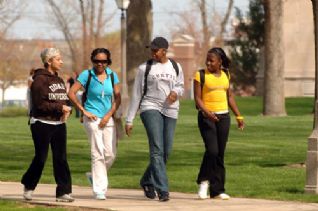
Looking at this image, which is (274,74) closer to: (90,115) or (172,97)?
(172,97)

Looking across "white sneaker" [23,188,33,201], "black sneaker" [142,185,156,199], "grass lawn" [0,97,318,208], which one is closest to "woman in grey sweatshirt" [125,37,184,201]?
"black sneaker" [142,185,156,199]

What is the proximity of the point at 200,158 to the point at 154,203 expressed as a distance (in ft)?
26.1

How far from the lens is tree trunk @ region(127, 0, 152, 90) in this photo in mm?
36634

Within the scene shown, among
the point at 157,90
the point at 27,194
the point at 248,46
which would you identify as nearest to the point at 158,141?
the point at 157,90

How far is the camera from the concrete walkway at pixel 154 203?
528 inches

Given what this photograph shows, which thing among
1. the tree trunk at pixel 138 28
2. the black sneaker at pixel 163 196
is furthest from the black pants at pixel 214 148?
the tree trunk at pixel 138 28

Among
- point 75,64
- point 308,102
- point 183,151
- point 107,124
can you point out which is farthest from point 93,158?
point 75,64

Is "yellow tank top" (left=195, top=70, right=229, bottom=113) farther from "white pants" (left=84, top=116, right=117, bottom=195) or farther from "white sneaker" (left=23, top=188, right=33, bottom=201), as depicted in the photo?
"white sneaker" (left=23, top=188, right=33, bottom=201)

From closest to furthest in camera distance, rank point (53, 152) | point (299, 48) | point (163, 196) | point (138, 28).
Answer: point (53, 152) → point (163, 196) → point (138, 28) → point (299, 48)

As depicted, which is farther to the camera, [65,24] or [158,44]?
[65,24]

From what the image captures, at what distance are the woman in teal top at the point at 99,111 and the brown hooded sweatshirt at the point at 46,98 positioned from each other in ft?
0.96

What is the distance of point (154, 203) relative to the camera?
14.0 m

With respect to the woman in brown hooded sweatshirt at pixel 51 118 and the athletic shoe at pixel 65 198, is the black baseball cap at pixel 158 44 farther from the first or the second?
the athletic shoe at pixel 65 198

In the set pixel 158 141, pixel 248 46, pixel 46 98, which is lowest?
pixel 158 141
